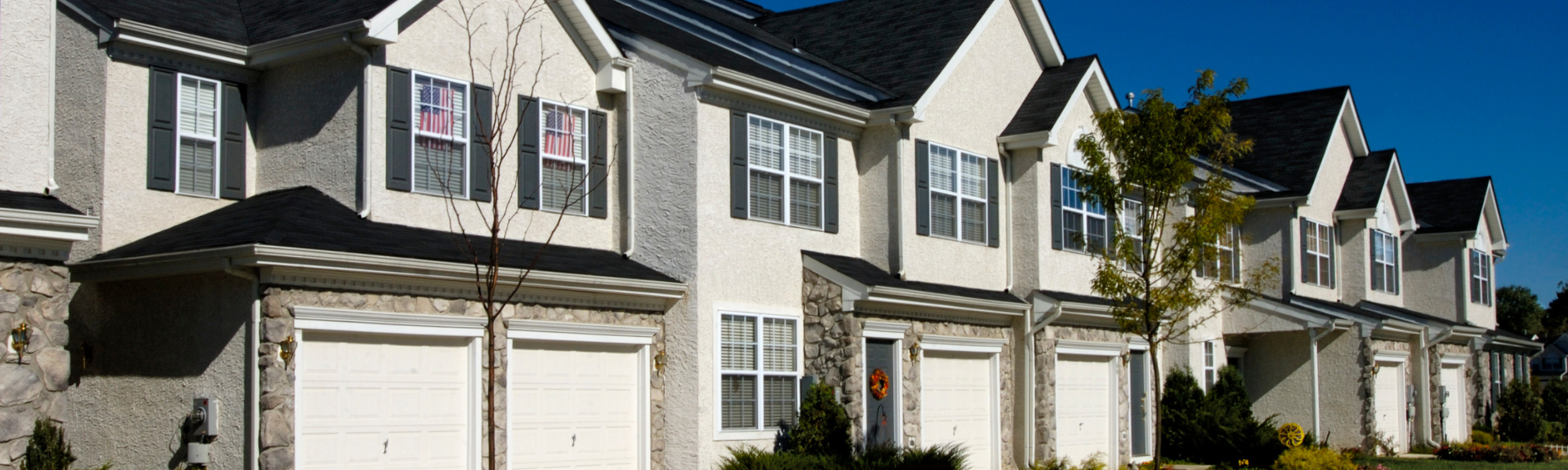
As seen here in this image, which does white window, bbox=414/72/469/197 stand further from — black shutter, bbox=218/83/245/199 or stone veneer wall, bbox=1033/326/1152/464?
stone veneer wall, bbox=1033/326/1152/464

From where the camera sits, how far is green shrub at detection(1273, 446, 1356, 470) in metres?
24.3

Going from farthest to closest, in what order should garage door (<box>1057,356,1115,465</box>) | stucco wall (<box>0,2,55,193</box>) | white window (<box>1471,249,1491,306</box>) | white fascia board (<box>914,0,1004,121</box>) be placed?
white window (<box>1471,249,1491,306</box>) < garage door (<box>1057,356,1115,465</box>) < white fascia board (<box>914,0,1004,121</box>) < stucco wall (<box>0,2,55,193</box>)

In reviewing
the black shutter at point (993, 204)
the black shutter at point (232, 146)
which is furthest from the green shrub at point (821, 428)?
the black shutter at point (232, 146)

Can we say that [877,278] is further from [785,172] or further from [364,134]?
[364,134]

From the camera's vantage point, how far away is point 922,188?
21188 mm

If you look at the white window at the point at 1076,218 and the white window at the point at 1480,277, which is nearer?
the white window at the point at 1076,218

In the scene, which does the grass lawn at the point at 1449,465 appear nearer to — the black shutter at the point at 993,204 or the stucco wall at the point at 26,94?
the black shutter at the point at 993,204

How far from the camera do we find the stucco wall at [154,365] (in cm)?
1374

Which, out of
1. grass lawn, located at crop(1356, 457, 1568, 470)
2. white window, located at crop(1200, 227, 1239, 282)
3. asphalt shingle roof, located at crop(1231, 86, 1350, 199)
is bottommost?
grass lawn, located at crop(1356, 457, 1568, 470)

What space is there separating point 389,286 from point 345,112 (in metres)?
2.51

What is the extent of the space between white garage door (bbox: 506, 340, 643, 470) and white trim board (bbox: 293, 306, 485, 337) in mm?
1053

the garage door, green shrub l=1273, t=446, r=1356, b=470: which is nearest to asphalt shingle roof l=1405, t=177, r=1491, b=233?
green shrub l=1273, t=446, r=1356, b=470

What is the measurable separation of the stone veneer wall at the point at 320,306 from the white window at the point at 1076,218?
29.9 feet

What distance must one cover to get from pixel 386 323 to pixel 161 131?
349cm
